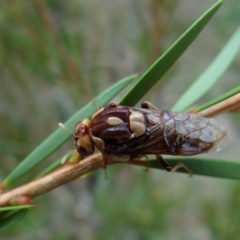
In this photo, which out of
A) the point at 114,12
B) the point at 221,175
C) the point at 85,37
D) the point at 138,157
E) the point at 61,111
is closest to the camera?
the point at 221,175

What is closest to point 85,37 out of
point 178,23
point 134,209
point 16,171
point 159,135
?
point 178,23

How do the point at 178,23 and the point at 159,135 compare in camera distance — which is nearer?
the point at 159,135

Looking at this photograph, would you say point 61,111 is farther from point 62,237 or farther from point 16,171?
point 16,171

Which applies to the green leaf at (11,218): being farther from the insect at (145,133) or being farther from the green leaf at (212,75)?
the green leaf at (212,75)

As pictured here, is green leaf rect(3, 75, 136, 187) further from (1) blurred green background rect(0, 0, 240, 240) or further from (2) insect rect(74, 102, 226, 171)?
(1) blurred green background rect(0, 0, 240, 240)

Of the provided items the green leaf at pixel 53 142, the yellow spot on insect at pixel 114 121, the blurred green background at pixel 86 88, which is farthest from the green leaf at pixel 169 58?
the blurred green background at pixel 86 88

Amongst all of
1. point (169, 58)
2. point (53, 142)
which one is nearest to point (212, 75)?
Result: point (169, 58)

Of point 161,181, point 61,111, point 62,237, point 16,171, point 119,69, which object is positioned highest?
point 16,171
